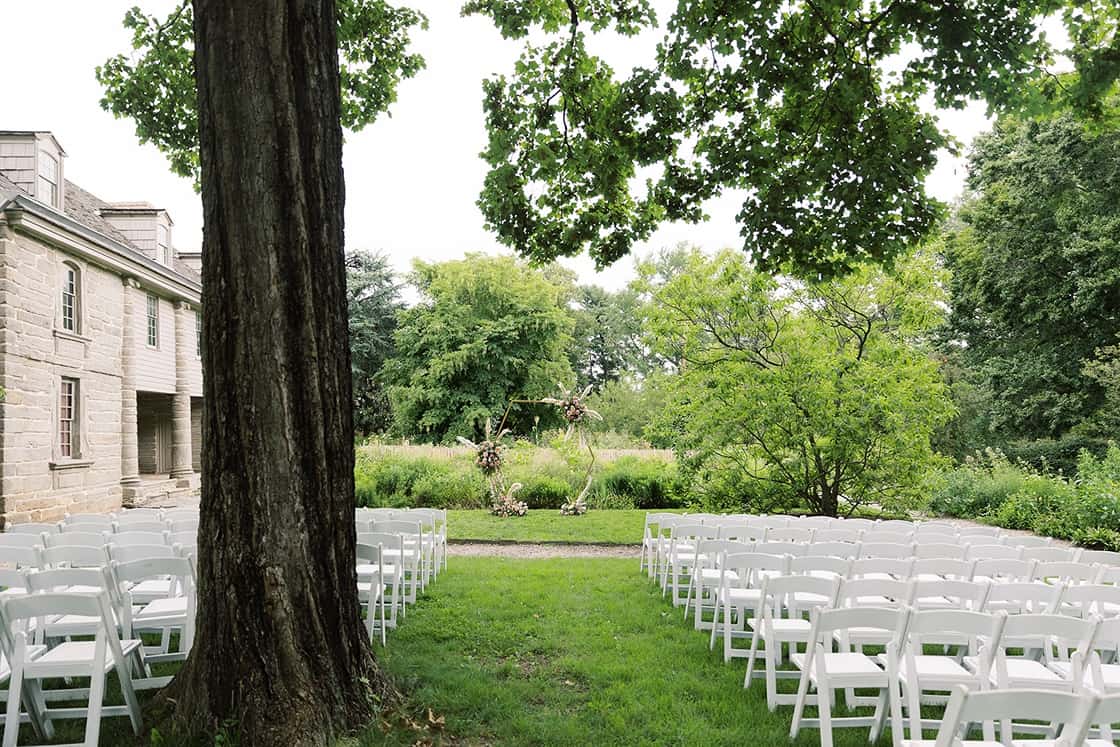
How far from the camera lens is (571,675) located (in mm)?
5773

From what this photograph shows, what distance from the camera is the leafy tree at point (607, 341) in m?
56.7

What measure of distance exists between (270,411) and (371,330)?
44245 millimetres

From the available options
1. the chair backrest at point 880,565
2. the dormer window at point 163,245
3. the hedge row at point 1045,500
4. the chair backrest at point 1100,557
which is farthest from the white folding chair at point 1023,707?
the dormer window at point 163,245

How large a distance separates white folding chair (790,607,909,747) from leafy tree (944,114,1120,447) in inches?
906

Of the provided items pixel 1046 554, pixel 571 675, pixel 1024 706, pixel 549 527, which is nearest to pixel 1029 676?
pixel 1024 706

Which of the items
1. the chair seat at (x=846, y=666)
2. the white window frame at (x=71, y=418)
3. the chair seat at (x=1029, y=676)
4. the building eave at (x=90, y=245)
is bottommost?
the chair seat at (x=1029, y=676)

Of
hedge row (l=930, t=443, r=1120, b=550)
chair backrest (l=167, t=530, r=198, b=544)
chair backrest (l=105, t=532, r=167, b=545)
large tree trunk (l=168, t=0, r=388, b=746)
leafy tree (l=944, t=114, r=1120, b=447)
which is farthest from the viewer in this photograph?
leafy tree (l=944, t=114, r=1120, b=447)

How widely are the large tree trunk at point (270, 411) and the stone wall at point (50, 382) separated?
39.1ft

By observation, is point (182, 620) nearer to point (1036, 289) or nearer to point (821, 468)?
point (821, 468)

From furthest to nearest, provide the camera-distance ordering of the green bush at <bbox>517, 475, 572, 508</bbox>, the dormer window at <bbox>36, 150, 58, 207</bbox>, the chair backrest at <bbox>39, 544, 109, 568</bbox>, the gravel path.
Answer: the green bush at <bbox>517, 475, 572, 508</bbox>, the dormer window at <bbox>36, 150, 58, 207</bbox>, the gravel path, the chair backrest at <bbox>39, 544, 109, 568</bbox>

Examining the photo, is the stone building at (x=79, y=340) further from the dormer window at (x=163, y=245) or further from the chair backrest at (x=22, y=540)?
the chair backrest at (x=22, y=540)

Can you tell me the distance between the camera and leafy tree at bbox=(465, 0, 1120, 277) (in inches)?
284

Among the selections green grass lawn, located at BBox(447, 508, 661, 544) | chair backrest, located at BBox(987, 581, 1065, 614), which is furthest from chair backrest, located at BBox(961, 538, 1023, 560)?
green grass lawn, located at BBox(447, 508, 661, 544)

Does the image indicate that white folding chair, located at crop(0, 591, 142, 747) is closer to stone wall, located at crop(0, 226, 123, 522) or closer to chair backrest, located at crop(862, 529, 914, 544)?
chair backrest, located at crop(862, 529, 914, 544)
